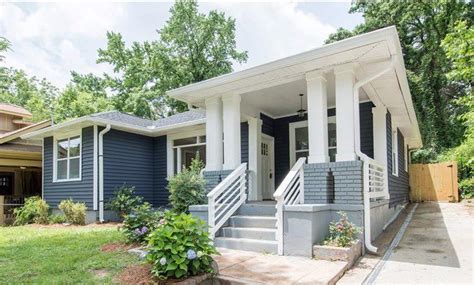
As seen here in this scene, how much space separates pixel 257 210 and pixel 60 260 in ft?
11.0

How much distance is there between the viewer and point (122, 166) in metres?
10.9

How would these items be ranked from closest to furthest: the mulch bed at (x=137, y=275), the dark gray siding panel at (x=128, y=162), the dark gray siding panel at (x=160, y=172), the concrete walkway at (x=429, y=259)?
the mulch bed at (x=137, y=275)
the concrete walkway at (x=429, y=259)
the dark gray siding panel at (x=128, y=162)
the dark gray siding panel at (x=160, y=172)

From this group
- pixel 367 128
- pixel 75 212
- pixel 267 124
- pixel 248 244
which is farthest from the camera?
pixel 75 212

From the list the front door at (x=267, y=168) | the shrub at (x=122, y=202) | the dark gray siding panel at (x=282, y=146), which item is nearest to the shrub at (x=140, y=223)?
the front door at (x=267, y=168)

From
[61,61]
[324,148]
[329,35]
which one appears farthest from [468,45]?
[61,61]

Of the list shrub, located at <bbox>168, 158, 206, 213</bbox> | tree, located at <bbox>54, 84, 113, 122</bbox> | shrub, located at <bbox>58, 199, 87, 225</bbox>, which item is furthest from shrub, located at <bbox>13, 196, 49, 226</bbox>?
tree, located at <bbox>54, 84, 113, 122</bbox>

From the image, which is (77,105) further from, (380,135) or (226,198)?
(380,135)

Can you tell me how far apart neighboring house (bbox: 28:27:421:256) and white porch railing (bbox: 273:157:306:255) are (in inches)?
0.7

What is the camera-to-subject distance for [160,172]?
11898 millimetres

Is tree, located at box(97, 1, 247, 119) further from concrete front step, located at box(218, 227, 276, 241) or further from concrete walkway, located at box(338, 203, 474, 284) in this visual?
concrete walkway, located at box(338, 203, 474, 284)

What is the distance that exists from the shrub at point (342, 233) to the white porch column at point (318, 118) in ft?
3.69

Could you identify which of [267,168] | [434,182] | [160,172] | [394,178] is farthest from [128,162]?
[434,182]

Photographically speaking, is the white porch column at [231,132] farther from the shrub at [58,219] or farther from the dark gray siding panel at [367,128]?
the shrub at [58,219]

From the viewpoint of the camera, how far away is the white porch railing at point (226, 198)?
5914 millimetres
